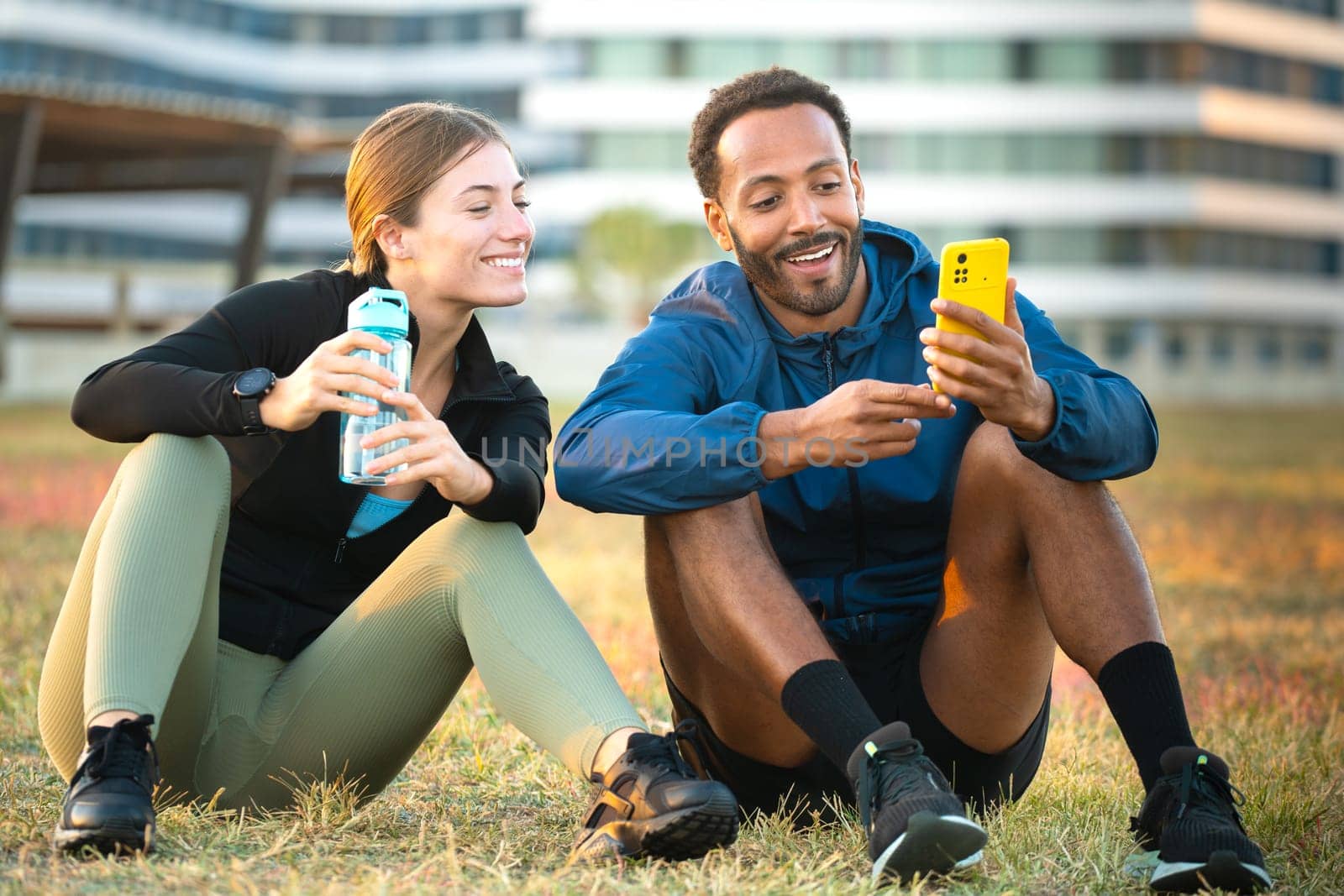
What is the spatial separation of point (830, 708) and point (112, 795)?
1339 millimetres

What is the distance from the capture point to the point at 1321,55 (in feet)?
201

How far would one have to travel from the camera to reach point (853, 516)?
366 centimetres

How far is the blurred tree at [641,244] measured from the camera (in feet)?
171

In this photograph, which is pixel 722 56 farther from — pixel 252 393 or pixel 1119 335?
pixel 252 393

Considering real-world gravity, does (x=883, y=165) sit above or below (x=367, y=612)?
above

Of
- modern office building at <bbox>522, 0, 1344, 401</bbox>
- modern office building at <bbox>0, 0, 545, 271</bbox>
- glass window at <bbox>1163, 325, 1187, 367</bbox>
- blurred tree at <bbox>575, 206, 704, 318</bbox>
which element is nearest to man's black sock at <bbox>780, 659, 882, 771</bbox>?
blurred tree at <bbox>575, 206, 704, 318</bbox>

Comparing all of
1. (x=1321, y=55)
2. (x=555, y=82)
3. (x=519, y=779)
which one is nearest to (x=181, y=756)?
(x=519, y=779)

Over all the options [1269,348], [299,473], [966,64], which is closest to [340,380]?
[299,473]

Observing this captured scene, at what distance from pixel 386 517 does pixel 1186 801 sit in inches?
70.1

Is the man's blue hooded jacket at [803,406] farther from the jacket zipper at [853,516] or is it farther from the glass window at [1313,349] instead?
the glass window at [1313,349]

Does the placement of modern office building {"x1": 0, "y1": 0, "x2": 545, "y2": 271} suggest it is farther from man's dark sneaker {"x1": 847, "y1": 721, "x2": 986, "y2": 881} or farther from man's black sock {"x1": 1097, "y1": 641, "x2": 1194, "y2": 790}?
man's dark sneaker {"x1": 847, "y1": 721, "x2": 986, "y2": 881}

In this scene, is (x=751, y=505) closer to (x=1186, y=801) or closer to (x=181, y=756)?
(x=1186, y=801)

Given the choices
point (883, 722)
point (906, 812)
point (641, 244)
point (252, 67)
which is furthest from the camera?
point (252, 67)

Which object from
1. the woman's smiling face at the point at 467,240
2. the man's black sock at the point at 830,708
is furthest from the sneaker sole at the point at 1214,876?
the woman's smiling face at the point at 467,240
